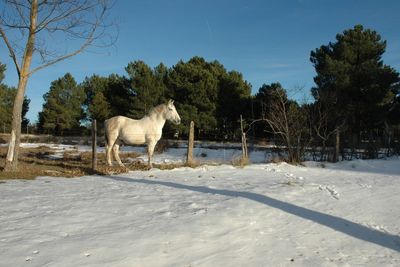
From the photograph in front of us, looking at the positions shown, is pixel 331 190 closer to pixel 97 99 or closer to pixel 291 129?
pixel 291 129

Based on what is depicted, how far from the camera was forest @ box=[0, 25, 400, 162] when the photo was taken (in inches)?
657

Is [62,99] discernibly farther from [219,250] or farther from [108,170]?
[219,250]

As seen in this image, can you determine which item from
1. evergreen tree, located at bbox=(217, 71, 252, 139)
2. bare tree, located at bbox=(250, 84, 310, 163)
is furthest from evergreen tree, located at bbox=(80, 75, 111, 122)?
bare tree, located at bbox=(250, 84, 310, 163)

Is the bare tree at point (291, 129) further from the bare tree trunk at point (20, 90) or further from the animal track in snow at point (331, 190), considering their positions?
the bare tree trunk at point (20, 90)

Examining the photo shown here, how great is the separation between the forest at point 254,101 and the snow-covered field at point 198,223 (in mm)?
6942

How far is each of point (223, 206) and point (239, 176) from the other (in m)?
4.02

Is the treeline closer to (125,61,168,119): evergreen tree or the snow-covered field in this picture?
(125,61,168,119): evergreen tree

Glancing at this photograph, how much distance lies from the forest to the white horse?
4.12m

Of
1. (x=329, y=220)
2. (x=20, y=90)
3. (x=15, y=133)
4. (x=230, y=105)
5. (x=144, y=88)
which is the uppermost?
(x=144, y=88)

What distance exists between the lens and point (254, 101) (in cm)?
4028

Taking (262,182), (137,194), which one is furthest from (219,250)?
(262,182)

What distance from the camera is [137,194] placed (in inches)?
313

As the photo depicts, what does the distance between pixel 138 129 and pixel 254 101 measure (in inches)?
1096

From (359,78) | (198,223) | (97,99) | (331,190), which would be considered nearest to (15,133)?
(198,223)
